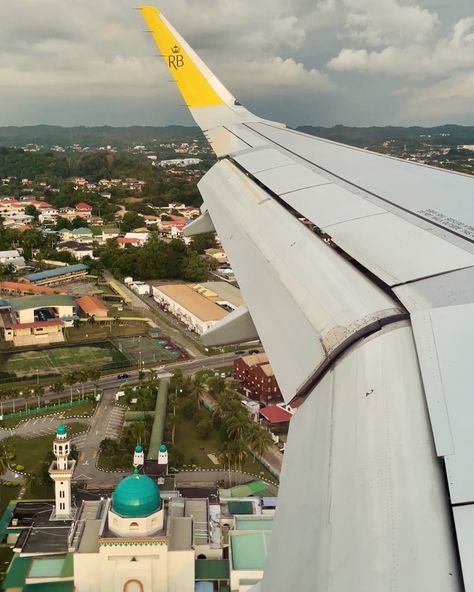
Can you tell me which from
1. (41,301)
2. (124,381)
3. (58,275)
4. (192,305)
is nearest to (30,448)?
(124,381)

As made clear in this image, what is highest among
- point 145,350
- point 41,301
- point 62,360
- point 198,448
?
point 41,301

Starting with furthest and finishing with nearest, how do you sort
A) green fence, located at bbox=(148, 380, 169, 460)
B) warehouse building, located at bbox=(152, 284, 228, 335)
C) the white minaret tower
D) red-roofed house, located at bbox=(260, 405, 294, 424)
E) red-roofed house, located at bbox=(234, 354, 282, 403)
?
warehouse building, located at bbox=(152, 284, 228, 335) → red-roofed house, located at bbox=(234, 354, 282, 403) → red-roofed house, located at bbox=(260, 405, 294, 424) → green fence, located at bbox=(148, 380, 169, 460) → the white minaret tower

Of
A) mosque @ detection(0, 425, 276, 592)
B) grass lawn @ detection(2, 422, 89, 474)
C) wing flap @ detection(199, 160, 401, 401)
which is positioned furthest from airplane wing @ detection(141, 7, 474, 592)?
grass lawn @ detection(2, 422, 89, 474)

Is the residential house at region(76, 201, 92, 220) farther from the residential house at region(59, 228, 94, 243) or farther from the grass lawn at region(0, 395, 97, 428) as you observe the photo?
the grass lawn at region(0, 395, 97, 428)

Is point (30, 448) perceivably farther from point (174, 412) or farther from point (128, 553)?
point (128, 553)

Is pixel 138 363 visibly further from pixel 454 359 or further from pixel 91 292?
pixel 454 359

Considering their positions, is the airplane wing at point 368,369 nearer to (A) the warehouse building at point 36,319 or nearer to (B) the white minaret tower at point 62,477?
(B) the white minaret tower at point 62,477
